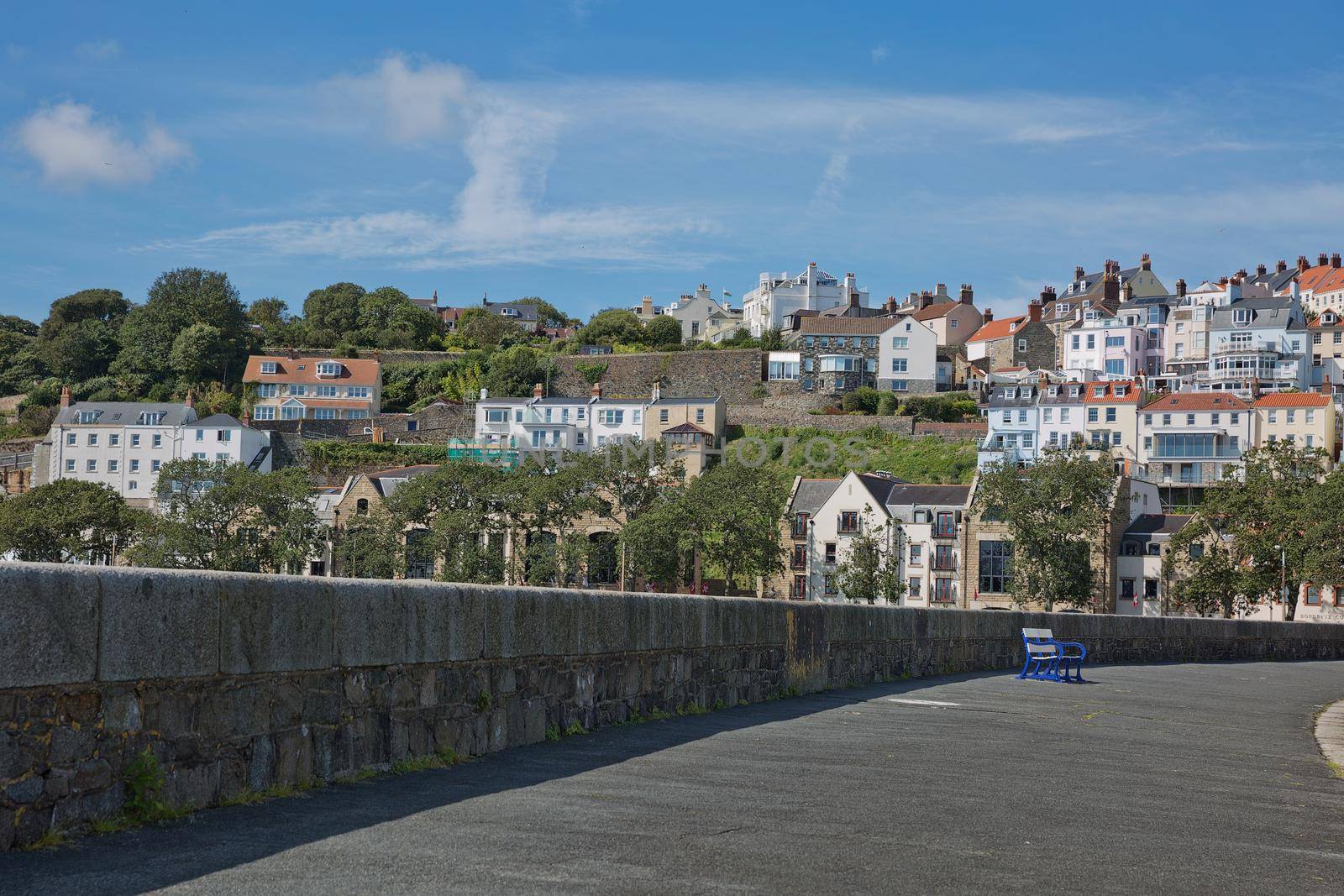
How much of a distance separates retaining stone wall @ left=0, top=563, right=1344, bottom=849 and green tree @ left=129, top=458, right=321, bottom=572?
70603mm

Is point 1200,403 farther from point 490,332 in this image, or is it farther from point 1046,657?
point 1046,657

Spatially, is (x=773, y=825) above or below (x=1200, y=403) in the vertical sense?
below

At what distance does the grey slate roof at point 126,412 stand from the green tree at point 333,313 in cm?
3074

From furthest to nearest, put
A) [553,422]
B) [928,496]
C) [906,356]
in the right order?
[906,356] → [553,422] → [928,496]

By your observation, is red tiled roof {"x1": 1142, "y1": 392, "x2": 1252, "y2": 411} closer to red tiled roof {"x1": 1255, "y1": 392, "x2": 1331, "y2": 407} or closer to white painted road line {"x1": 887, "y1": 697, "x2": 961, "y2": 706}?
red tiled roof {"x1": 1255, "y1": 392, "x2": 1331, "y2": 407}

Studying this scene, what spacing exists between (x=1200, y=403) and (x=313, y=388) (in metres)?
76.1

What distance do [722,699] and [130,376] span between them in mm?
137203

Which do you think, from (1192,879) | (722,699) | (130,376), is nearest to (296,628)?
(1192,879)

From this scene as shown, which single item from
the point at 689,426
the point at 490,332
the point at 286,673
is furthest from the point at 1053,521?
the point at 490,332

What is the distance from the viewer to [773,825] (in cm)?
721

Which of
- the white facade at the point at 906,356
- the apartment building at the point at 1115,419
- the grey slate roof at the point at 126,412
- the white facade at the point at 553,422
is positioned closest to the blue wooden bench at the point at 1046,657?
the apartment building at the point at 1115,419

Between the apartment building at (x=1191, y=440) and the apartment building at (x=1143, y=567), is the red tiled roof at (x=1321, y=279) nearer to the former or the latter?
the apartment building at (x=1191, y=440)

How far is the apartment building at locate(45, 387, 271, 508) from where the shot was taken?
114812 mm

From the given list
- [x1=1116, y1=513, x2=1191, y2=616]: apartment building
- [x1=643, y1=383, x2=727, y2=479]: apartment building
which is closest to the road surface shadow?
[x1=1116, y1=513, x2=1191, y2=616]: apartment building
